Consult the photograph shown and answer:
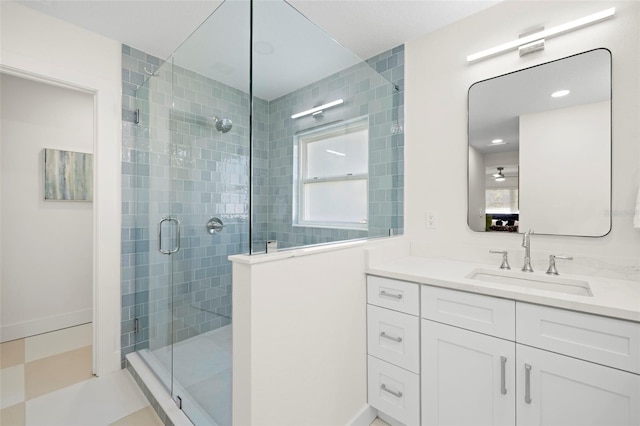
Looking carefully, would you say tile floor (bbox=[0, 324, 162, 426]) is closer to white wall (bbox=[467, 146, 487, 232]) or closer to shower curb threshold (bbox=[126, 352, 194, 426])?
shower curb threshold (bbox=[126, 352, 194, 426])

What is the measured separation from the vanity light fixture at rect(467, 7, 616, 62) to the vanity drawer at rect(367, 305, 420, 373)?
168cm

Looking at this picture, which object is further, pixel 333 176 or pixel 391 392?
pixel 333 176

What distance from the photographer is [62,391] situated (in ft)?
5.98

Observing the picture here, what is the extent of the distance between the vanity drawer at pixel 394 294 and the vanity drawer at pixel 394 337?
0.03 meters

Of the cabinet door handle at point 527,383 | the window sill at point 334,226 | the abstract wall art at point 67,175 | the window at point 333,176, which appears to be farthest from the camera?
the abstract wall art at point 67,175

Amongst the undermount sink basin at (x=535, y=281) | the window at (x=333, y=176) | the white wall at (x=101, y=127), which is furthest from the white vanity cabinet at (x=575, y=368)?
the white wall at (x=101, y=127)

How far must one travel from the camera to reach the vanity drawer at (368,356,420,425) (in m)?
1.45

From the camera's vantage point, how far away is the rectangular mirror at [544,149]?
144 cm

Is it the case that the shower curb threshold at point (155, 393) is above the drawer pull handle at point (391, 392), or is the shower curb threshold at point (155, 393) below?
below

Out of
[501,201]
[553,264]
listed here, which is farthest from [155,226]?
[553,264]

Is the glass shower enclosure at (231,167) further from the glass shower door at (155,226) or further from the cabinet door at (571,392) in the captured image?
the cabinet door at (571,392)

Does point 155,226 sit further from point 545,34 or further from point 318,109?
point 545,34

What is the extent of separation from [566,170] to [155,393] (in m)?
2.67

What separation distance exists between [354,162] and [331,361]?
125 centimetres
